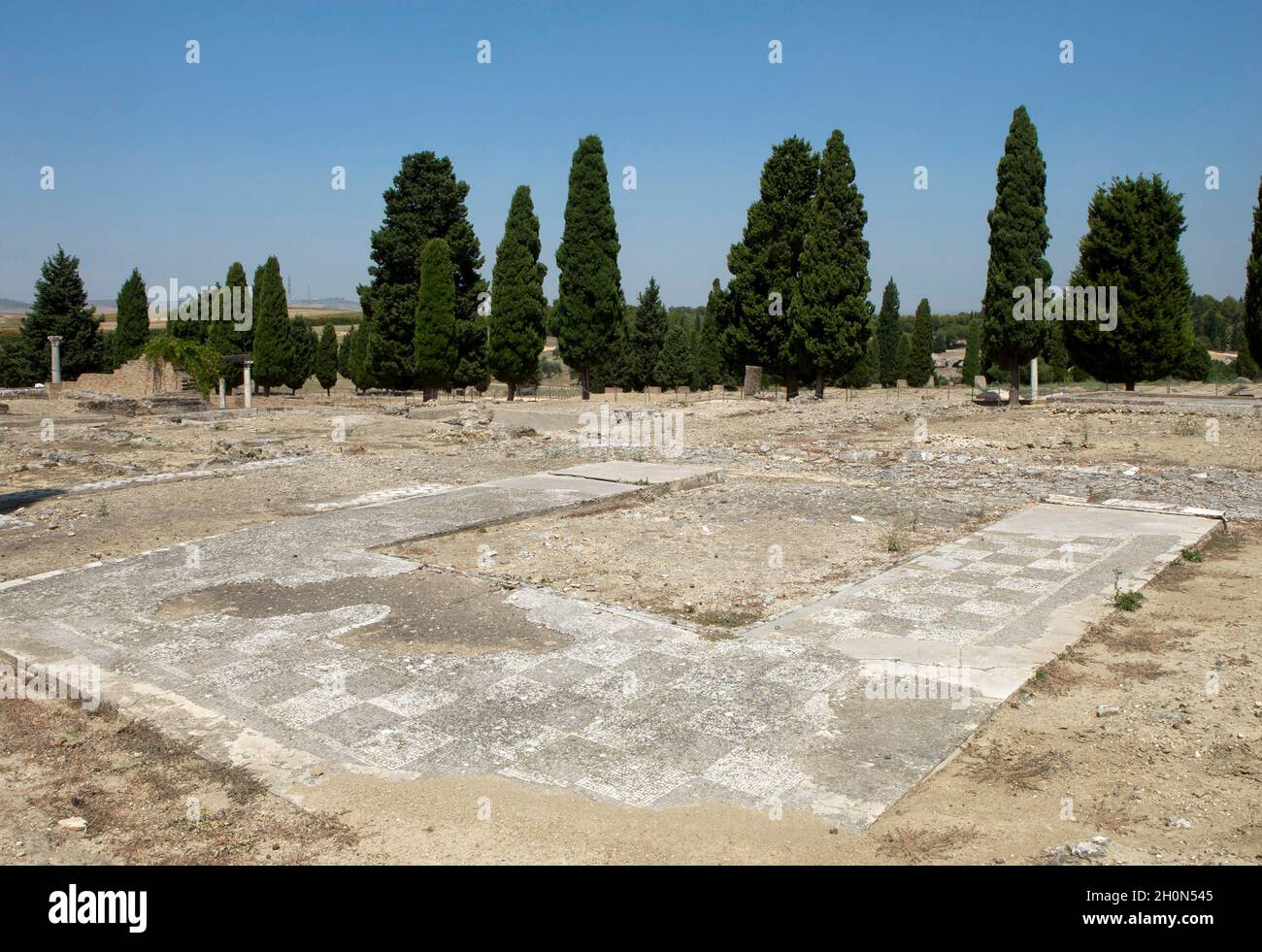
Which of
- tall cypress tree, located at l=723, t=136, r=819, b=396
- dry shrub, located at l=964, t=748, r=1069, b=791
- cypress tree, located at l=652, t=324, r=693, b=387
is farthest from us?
cypress tree, located at l=652, t=324, r=693, b=387

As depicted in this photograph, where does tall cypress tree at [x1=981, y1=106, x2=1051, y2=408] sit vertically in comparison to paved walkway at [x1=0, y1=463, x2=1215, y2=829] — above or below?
above

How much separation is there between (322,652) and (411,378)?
96.1 feet

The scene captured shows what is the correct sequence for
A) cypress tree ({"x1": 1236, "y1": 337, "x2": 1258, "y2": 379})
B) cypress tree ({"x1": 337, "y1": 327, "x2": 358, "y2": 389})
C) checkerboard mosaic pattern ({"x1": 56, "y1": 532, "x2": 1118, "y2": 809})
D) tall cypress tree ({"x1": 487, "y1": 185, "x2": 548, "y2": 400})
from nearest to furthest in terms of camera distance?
checkerboard mosaic pattern ({"x1": 56, "y1": 532, "x2": 1118, "y2": 809}) → tall cypress tree ({"x1": 487, "y1": 185, "x2": 548, "y2": 400}) → cypress tree ({"x1": 1236, "y1": 337, "x2": 1258, "y2": 379}) → cypress tree ({"x1": 337, "y1": 327, "x2": 358, "y2": 389})

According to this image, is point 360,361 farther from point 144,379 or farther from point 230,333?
point 144,379

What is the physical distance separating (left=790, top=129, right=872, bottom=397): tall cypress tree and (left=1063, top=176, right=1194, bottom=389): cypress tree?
20.6 ft

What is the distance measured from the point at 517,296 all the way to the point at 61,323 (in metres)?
21.1

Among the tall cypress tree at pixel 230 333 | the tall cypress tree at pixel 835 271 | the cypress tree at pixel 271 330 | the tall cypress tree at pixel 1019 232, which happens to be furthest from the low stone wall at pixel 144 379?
the tall cypress tree at pixel 1019 232

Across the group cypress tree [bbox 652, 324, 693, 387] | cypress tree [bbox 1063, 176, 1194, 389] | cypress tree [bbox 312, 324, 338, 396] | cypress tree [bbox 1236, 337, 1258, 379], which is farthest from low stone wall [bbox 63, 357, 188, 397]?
cypress tree [bbox 1236, 337, 1258, 379]

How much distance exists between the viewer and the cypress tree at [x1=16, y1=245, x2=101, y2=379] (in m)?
39.3

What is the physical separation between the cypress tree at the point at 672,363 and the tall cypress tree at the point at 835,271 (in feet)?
64.0

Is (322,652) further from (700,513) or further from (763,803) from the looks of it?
(700,513)

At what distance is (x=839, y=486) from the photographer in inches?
492

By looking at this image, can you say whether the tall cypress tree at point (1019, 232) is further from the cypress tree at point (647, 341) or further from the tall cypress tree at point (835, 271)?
the cypress tree at point (647, 341)

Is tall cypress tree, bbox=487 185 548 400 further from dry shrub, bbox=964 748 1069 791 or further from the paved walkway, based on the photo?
dry shrub, bbox=964 748 1069 791
